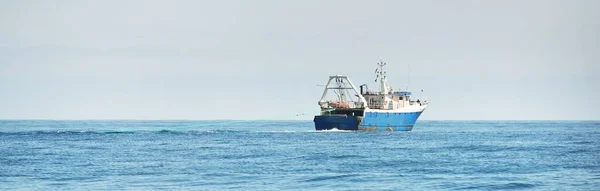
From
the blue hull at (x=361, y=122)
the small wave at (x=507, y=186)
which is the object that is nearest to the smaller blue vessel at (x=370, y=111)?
the blue hull at (x=361, y=122)

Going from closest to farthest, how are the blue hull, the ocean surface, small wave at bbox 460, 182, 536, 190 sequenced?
1. small wave at bbox 460, 182, 536, 190
2. the ocean surface
3. the blue hull

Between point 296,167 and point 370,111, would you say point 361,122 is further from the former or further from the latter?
point 296,167

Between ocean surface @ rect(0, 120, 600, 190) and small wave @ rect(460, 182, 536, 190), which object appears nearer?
small wave @ rect(460, 182, 536, 190)

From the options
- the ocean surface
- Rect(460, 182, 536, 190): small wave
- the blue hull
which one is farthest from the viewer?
the blue hull

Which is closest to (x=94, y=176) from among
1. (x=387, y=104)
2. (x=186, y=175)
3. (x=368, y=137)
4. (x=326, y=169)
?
(x=186, y=175)

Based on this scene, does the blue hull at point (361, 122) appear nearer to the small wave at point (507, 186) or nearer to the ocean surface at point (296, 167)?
the ocean surface at point (296, 167)

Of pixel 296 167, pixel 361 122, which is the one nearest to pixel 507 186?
pixel 296 167

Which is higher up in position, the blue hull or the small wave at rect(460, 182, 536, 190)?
the blue hull

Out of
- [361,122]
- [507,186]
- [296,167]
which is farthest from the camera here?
[361,122]

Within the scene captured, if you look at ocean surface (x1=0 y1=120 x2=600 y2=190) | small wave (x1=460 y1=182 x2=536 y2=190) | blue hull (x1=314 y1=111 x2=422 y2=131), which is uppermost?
blue hull (x1=314 y1=111 x2=422 y2=131)

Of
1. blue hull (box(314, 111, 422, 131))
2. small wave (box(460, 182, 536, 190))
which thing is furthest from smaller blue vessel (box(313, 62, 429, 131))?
small wave (box(460, 182, 536, 190))

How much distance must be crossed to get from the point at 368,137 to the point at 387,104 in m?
23.7

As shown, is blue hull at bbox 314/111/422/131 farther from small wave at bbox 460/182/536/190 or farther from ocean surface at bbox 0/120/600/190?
small wave at bbox 460/182/536/190

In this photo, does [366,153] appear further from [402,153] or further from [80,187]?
[80,187]
